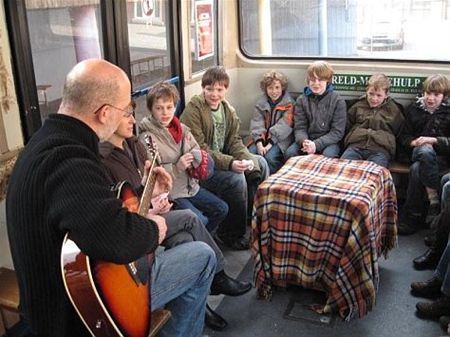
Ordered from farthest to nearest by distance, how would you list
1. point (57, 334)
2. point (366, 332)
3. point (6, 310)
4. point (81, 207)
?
point (366, 332) → point (6, 310) → point (57, 334) → point (81, 207)

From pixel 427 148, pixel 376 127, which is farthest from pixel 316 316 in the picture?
pixel 376 127

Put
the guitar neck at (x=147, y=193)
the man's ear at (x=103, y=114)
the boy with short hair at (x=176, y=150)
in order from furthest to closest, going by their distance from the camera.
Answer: the boy with short hair at (x=176, y=150) < the guitar neck at (x=147, y=193) < the man's ear at (x=103, y=114)

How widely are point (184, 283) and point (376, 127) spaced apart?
2.46m

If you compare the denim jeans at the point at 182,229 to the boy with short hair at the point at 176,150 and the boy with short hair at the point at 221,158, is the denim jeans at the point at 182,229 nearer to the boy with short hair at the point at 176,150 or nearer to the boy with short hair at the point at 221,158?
the boy with short hair at the point at 176,150

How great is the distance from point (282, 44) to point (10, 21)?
2891mm

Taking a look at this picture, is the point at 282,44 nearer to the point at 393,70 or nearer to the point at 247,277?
the point at 393,70

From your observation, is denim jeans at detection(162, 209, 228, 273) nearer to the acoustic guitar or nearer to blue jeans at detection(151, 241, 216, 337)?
blue jeans at detection(151, 241, 216, 337)

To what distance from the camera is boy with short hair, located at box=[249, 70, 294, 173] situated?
4145mm

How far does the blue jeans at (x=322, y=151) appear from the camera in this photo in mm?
4031

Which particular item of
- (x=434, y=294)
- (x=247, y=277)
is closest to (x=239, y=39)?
(x=247, y=277)

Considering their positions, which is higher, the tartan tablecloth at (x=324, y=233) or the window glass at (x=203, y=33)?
the window glass at (x=203, y=33)

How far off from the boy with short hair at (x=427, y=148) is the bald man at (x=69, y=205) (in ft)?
8.15

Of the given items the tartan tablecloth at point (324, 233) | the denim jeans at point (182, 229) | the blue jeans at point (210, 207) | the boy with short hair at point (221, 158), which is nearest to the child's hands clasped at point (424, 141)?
the tartan tablecloth at point (324, 233)

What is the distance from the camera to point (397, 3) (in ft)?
14.0
